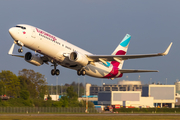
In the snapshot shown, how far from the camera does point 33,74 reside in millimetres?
117125

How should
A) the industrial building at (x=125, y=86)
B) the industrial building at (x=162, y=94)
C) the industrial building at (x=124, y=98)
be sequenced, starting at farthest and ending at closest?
the industrial building at (x=125, y=86)
the industrial building at (x=162, y=94)
the industrial building at (x=124, y=98)

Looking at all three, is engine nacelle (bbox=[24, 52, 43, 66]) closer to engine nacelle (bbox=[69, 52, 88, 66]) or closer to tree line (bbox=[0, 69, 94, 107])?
engine nacelle (bbox=[69, 52, 88, 66])

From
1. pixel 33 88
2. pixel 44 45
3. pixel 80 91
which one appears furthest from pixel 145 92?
pixel 44 45

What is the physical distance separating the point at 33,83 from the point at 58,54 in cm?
7954

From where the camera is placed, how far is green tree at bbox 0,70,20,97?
10938 centimetres

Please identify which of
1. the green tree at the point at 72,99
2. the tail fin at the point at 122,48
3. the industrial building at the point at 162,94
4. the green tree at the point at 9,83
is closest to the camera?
the tail fin at the point at 122,48

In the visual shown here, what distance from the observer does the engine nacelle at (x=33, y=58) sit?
140ft

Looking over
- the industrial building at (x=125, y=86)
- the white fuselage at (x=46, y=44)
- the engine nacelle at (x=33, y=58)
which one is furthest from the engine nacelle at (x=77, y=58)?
the industrial building at (x=125, y=86)

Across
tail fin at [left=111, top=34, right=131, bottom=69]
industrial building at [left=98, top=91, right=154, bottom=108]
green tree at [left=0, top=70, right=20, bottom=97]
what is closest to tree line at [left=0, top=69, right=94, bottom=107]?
green tree at [left=0, top=70, right=20, bottom=97]

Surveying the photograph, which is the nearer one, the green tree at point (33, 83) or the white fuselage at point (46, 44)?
the white fuselage at point (46, 44)

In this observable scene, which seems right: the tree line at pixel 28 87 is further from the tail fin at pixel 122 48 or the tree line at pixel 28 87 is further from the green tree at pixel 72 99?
the tail fin at pixel 122 48

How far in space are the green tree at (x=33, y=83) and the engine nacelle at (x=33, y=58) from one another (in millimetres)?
70782

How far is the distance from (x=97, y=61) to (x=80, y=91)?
97008 millimetres

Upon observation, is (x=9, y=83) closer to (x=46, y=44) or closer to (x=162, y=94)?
(x=162, y=94)
